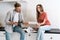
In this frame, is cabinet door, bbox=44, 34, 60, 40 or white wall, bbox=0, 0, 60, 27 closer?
cabinet door, bbox=44, 34, 60, 40

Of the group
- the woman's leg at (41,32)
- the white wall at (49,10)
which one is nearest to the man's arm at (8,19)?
the woman's leg at (41,32)

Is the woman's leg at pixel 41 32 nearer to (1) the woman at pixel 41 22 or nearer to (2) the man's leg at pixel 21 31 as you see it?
(1) the woman at pixel 41 22

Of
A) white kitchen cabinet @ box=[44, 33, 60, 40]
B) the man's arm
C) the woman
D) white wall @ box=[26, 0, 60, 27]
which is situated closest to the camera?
the man's arm

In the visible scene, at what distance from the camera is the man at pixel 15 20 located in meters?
3.84

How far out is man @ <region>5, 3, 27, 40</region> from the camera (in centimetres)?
384

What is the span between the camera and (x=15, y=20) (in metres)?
3.95

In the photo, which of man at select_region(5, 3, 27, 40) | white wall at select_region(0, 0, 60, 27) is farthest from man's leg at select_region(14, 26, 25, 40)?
white wall at select_region(0, 0, 60, 27)

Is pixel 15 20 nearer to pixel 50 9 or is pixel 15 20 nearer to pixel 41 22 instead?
pixel 41 22

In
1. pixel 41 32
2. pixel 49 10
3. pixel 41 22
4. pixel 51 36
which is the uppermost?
pixel 49 10

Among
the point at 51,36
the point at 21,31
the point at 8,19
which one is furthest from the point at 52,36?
the point at 8,19

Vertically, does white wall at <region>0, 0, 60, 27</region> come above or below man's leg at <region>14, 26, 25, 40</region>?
above

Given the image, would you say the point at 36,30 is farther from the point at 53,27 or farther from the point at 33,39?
the point at 53,27

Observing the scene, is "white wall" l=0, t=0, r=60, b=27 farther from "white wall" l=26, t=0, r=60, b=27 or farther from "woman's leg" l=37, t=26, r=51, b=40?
"woman's leg" l=37, t=26, r=51, b=40

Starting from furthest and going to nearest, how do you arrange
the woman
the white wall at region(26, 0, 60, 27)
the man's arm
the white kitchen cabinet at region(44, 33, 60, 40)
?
1. the white wall at region(26, 0, 60, 27)
2. the white kitchen cabinet at region(44, 33, 60, 40)
3. the woman
4. the man's arm
